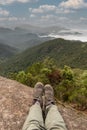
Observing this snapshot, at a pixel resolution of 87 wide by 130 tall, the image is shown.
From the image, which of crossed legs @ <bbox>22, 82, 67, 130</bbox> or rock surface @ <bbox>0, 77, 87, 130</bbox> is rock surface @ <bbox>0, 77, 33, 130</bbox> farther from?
crossed legs @ <bbox>22, 82, 67, 130</bbox>

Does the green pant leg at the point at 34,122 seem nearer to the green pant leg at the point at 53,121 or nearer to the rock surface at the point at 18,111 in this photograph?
the green pant leg at the point at 53,121

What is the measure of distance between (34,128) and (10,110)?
93.0 inches

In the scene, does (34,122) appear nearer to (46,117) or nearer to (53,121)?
(53,121)

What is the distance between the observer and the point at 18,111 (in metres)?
9.17

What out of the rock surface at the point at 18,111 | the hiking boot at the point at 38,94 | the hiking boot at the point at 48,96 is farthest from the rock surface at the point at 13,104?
the hiking boot at the point at 48,96

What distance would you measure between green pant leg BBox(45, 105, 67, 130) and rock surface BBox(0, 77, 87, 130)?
73 centimetres

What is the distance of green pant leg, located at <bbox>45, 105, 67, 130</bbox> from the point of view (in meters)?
7.22

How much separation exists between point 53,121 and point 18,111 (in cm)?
200

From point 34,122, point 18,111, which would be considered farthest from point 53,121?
point 18,111

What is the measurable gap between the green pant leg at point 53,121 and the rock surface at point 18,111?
73cm

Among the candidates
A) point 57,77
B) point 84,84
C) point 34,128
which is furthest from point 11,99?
point 57,77

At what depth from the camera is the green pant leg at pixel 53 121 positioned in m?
7.22

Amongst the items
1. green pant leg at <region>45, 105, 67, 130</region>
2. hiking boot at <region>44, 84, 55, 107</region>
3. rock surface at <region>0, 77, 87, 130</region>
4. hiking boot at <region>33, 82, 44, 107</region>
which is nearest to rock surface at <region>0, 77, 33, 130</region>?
rock surface at <region>0, 77, 87, 130</region>

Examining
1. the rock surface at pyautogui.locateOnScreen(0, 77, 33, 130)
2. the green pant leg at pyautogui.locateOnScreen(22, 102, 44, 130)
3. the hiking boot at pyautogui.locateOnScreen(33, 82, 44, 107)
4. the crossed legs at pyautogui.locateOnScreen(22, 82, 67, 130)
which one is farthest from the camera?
the hiking boot at pyautogui.locateOnScreen(33, 82, 44, 107)
